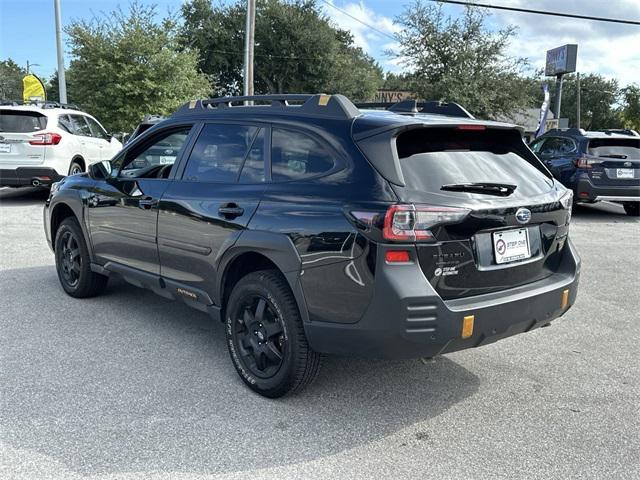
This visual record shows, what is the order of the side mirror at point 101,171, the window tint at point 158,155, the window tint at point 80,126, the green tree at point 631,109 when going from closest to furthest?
the window tint at point 158,155, the side mirror at point 101,171, the window tint at point 80,126, the green tree at point 631,109

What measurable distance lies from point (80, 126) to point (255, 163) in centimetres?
974

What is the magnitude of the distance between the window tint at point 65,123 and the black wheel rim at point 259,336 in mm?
9237

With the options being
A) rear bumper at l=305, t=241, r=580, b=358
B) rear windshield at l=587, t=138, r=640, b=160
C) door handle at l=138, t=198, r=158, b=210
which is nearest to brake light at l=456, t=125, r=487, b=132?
rear bumper at l=305, t=241, r=580, b=358

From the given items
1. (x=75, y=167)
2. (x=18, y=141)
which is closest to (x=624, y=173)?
(x=75, y=167)

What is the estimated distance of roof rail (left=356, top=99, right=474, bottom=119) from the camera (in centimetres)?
391

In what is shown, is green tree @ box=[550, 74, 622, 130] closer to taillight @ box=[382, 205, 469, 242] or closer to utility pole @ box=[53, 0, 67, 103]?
utility pole @ box=[53, 0, 67, 103]

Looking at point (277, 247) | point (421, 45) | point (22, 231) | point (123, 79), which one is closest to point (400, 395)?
point (277, 247)

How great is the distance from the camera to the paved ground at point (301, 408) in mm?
2818

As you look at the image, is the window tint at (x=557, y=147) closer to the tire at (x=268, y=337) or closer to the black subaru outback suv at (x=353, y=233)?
the black subaru outback suv at (x=353, y=233)

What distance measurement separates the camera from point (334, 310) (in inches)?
120

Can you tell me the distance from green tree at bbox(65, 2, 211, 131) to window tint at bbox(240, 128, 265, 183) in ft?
55.4

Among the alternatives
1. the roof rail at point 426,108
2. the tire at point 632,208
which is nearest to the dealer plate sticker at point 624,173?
the tire at point 632,208

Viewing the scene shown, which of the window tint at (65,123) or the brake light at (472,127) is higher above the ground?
the window tint at (65,123)

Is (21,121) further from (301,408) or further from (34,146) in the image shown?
(301,408)
